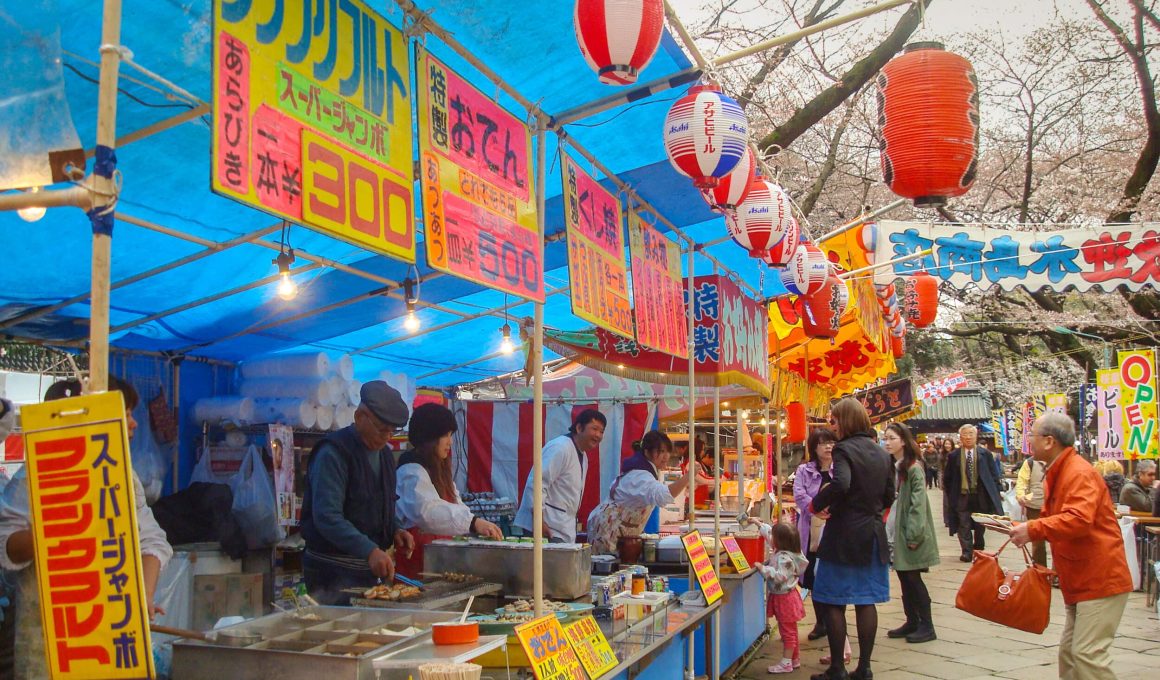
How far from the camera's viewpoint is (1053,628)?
9875 mm

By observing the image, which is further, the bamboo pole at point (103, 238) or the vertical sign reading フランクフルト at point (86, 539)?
the bamboo pole at point (103, 238)

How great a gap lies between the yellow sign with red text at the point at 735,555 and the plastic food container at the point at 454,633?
14.3 ft

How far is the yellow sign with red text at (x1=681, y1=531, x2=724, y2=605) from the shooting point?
595 centimetres

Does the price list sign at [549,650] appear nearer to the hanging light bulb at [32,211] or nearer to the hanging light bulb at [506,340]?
the hanging light bulb at [32,211]

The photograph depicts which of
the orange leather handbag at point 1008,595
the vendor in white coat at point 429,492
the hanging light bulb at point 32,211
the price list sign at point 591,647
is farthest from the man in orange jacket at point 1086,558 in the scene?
the hanging light bulb at point 32,211

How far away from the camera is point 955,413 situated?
45.9 meters

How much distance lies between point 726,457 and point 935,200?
11.3 m

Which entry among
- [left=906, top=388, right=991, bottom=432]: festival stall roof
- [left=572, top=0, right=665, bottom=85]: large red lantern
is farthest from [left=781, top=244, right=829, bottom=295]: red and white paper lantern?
[left=906, top=388, right=991, bottom=432]: festival stall roof

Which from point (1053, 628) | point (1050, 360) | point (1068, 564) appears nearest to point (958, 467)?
point (1053, 628)

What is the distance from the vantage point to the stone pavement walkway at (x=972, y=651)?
305 inches

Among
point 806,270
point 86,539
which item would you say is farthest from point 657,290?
A: point 86,539

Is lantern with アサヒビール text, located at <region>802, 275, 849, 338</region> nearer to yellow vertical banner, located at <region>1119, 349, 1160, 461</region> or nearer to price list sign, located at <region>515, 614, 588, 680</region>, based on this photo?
price list sign, located at <region>515, 614, 588, 680</region>

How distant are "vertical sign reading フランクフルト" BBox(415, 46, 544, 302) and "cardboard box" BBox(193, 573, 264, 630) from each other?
5.12 m

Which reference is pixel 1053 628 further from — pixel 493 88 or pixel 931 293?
pixel 493 88
